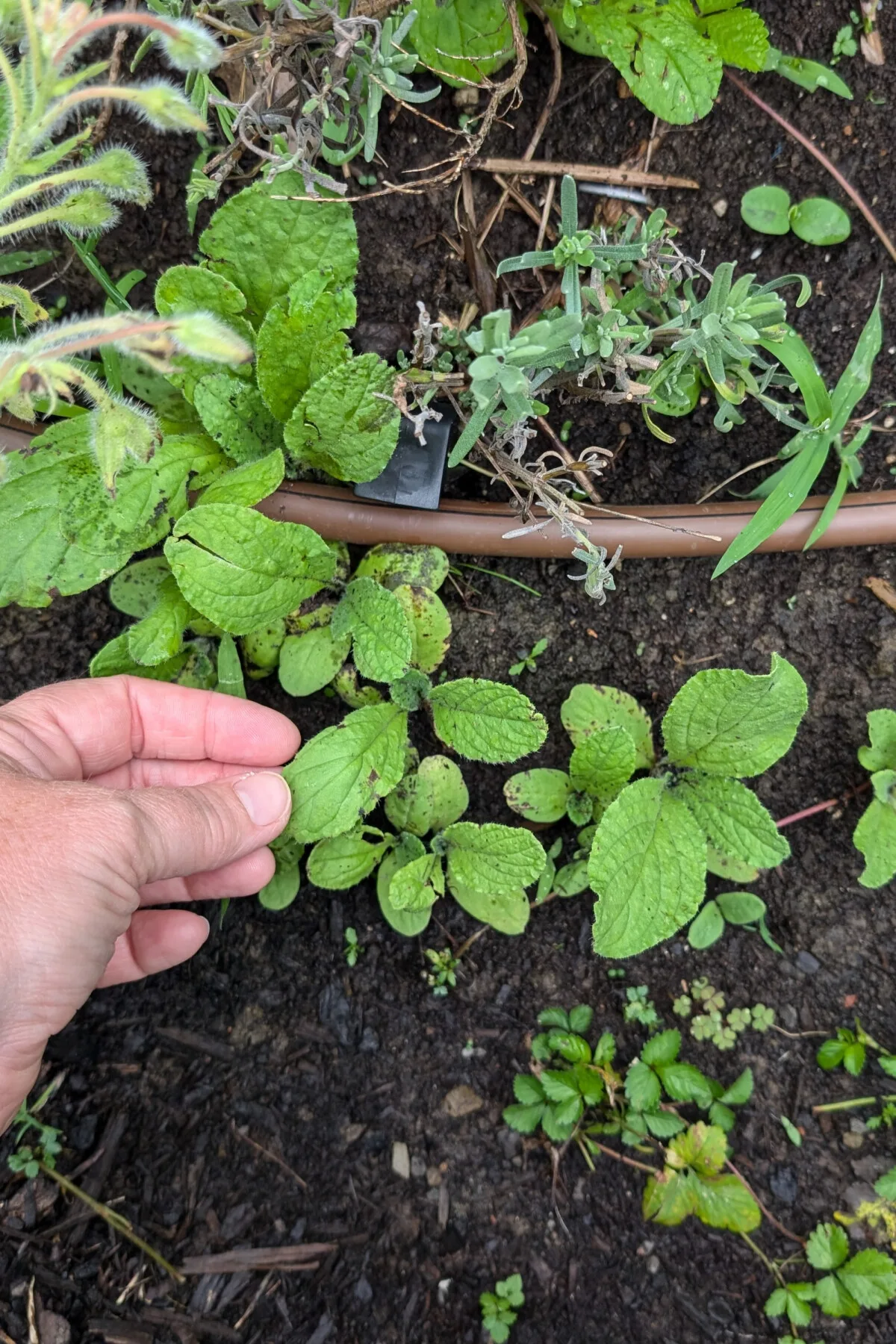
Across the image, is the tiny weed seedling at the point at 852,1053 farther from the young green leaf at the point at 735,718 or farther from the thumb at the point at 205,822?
the thumb at the point at 205,822

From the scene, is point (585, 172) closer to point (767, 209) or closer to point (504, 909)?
point (767, 209)

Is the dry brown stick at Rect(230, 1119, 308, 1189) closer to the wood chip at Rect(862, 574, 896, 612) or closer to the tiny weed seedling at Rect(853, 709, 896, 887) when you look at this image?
the tiny weed seedling at Rect(853, 709, 896, 887)

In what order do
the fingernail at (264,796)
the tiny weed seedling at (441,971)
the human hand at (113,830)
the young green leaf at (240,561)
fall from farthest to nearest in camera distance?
the tiny weed seedling at (441,971)
the fingernail at (264,796)
the young green leaf at (240,561)
the human hand at (113,830)

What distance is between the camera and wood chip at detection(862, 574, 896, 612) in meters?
1.82

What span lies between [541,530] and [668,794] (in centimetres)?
58

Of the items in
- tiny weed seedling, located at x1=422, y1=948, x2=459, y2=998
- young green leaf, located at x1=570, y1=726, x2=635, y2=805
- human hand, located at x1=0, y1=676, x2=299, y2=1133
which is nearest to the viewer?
human hand, located at x1=0, y1=676, x2=299, y2=1133

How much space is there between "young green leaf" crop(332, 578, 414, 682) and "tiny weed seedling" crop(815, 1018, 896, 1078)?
1174 millimetres

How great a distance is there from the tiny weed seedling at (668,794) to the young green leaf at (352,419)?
609 millimetres

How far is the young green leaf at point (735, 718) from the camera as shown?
5.31 feet

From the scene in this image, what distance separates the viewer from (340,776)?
163 cm

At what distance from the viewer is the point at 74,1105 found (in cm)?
185

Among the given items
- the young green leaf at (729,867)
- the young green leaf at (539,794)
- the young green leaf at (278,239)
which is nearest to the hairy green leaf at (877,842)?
the young green leaf at (729,867)

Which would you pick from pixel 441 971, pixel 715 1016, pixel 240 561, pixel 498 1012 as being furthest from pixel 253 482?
pixel 715 1016

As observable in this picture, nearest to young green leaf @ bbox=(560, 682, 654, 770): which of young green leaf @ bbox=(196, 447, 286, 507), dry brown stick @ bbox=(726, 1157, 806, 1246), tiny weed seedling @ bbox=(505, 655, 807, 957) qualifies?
tiny weed seedling @ bbox=(505, 655, 807, 957)
